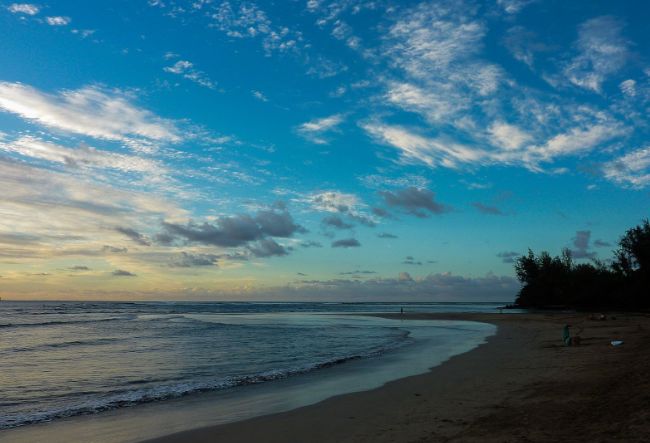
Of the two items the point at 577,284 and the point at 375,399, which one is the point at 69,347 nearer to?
the point at 375,399

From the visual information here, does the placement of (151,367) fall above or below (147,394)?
below

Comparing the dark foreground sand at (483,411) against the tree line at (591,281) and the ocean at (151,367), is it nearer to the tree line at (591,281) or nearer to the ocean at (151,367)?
the ocean at (151,367)

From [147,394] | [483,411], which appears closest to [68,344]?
[147,394]

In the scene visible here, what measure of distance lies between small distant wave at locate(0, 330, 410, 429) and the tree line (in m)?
71.6

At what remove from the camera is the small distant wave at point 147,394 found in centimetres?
1161

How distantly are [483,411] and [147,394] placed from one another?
9.93 metres

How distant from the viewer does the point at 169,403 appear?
1314 cm

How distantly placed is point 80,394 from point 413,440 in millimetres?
11304

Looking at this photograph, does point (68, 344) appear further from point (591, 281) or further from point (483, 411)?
point (591, 281)

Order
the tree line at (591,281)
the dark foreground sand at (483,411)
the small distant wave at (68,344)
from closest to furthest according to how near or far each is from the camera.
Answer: the dark foreground sand at (483,411) → the small distant wave at (68,344) → the tree line at (591,281)

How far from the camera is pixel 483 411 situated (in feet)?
33.6

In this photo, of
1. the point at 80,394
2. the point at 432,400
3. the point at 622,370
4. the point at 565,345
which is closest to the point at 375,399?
the point at 432,400

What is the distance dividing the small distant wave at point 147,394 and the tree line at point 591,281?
71.6 meters

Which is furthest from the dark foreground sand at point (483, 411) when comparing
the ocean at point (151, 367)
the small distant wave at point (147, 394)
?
the small distant wave at point (147, 394)
